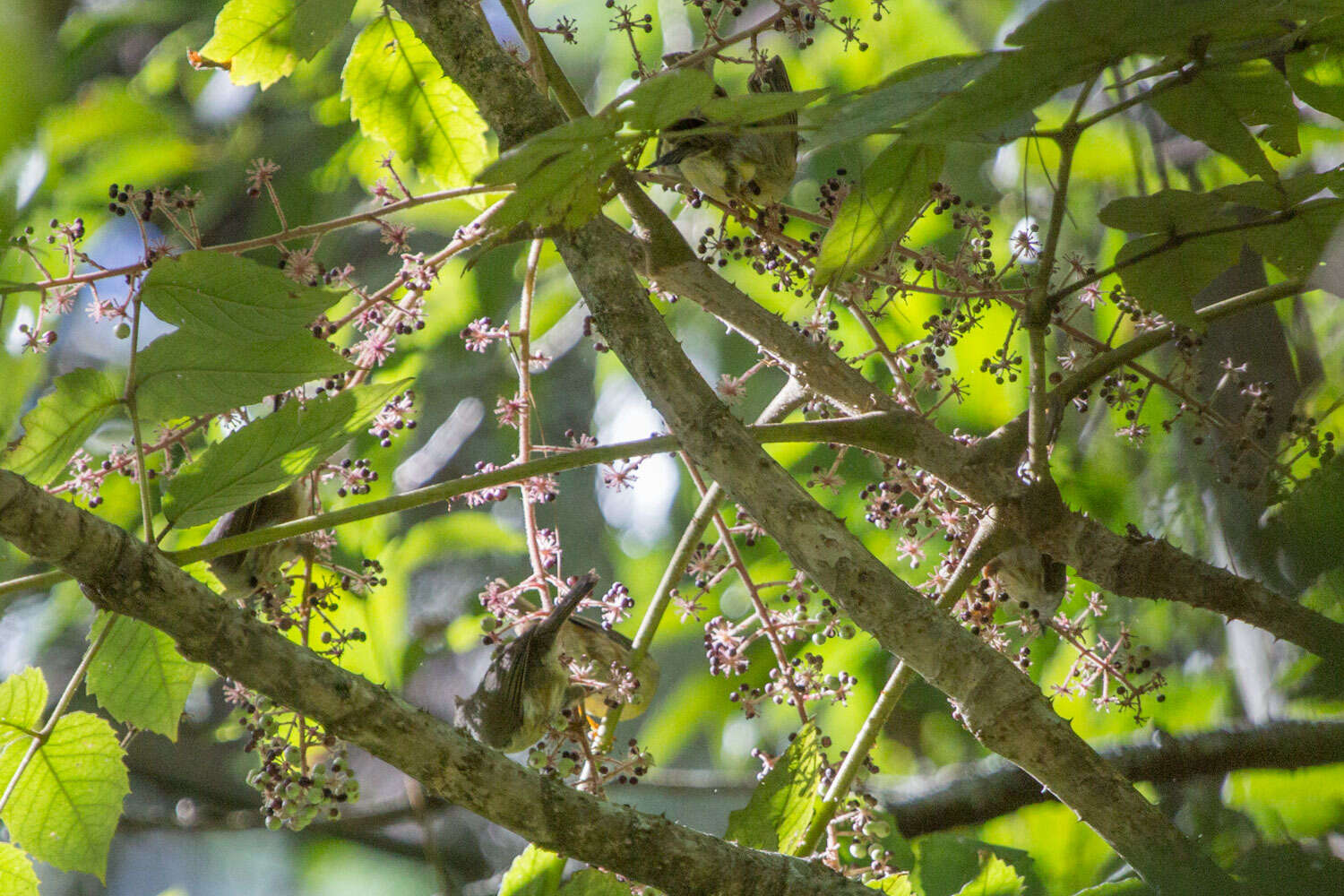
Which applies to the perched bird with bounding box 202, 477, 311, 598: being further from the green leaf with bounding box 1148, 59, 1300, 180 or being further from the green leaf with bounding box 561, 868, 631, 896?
the green leaf with bounding box 1148, 59, 1300, 180

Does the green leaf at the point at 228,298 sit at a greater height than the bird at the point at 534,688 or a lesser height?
greater

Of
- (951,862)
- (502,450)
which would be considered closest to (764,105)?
(951,862)

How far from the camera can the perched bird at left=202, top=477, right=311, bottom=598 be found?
0.70m

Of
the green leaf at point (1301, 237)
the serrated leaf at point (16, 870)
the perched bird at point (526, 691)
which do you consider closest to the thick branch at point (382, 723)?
the perched bird at point (526, 691)

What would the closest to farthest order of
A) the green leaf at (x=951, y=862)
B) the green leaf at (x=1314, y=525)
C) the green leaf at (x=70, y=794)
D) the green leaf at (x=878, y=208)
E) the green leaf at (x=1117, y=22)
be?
the green leaf at (x=1314, y=525)
the green leaf at (x=1117, y=22)
the green leaf at (x=878, y=208)
the green leaf at (x=70, y=794)
the green leaf at (x=951, y=862)

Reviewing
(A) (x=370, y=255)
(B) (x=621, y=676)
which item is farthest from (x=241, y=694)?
(A) (x=370, y=255)

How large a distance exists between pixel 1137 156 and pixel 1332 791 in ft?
2.99

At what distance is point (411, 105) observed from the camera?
0.81 meters

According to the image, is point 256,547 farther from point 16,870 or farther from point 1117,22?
point 1117,22

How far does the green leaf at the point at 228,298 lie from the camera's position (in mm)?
585

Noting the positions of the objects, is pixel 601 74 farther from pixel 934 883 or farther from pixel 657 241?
pixel 934 883

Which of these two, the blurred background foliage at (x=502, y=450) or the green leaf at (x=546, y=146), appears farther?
the blurred background foliage at (x=502, y=450)

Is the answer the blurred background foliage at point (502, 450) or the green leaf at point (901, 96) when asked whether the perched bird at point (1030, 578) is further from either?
the green leaf at point (901, 96)

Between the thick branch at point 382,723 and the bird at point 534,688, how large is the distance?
171 millimetres
